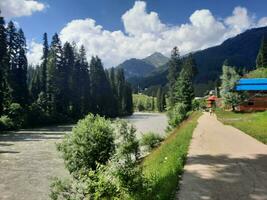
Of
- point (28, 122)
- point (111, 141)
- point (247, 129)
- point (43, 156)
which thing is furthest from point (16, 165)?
point (28, 122)

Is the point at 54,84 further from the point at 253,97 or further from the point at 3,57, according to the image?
the point at 253,97

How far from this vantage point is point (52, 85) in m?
97.0

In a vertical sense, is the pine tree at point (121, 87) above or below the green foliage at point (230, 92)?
above

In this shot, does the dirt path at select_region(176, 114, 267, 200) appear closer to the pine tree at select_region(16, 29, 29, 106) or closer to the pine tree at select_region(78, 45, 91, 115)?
the pine tree at select_region(16, 29, 29, 106)

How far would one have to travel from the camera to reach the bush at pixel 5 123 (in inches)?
2709

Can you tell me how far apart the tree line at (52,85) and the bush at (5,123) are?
0.66 meters

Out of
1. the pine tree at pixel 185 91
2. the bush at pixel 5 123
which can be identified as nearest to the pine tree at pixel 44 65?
the bush at pixel 5 123

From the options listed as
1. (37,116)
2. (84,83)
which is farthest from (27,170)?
(84,83)

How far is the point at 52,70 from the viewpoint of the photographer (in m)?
97.8

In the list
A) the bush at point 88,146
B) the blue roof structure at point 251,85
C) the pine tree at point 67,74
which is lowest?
the bush at point 88,146

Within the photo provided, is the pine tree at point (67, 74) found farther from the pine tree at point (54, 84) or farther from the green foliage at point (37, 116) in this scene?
the green foliage at point (37, 116)

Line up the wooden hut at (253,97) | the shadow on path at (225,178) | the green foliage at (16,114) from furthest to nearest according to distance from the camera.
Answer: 1. the green foliage at (16,114)
2. the wooden hut at (253,97)
3. the shadow on path at (225,178)

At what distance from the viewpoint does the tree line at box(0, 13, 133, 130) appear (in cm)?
8055

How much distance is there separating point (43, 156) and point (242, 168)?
24003 mm
